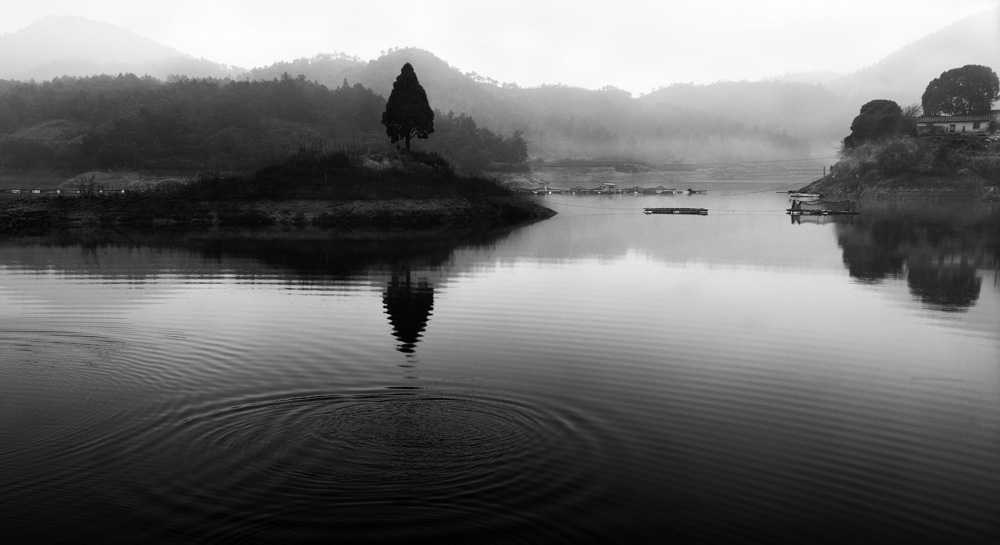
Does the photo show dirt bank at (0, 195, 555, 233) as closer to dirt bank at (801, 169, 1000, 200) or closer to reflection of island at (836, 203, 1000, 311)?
reflection of island at (836, 203, 1000, 311)

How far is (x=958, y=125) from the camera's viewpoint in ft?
500

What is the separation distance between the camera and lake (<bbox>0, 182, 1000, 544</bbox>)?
432 inches

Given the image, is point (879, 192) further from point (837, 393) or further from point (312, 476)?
point (312, 476)

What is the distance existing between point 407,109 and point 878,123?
388 feet

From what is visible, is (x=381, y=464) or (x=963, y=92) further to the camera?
(x=963, y=92)

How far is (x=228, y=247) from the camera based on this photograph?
51.4 metres

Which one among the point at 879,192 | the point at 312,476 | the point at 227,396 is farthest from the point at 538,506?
the point at 879,192

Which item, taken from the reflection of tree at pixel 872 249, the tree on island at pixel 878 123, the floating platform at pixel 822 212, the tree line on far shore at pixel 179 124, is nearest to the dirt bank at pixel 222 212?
the reflection of tree at pixel 872 249

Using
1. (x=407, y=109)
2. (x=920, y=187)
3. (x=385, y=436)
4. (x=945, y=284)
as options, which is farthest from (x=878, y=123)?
(x=385, y=436)

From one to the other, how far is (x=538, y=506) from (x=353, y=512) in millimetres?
2933

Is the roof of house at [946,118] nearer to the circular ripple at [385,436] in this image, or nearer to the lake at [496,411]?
the lake at [496,411]

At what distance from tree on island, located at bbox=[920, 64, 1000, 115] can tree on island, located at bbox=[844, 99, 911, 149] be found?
30.2 feet

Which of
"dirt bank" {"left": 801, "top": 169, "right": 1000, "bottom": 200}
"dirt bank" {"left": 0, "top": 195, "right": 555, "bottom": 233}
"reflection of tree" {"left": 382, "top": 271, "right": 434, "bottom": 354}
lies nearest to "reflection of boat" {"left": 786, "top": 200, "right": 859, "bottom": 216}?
"dirt bank" {"left": 801, "top": 169, "right": 1000, "bottom": 200}

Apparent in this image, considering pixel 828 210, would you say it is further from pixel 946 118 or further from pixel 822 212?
pixel 946 118
